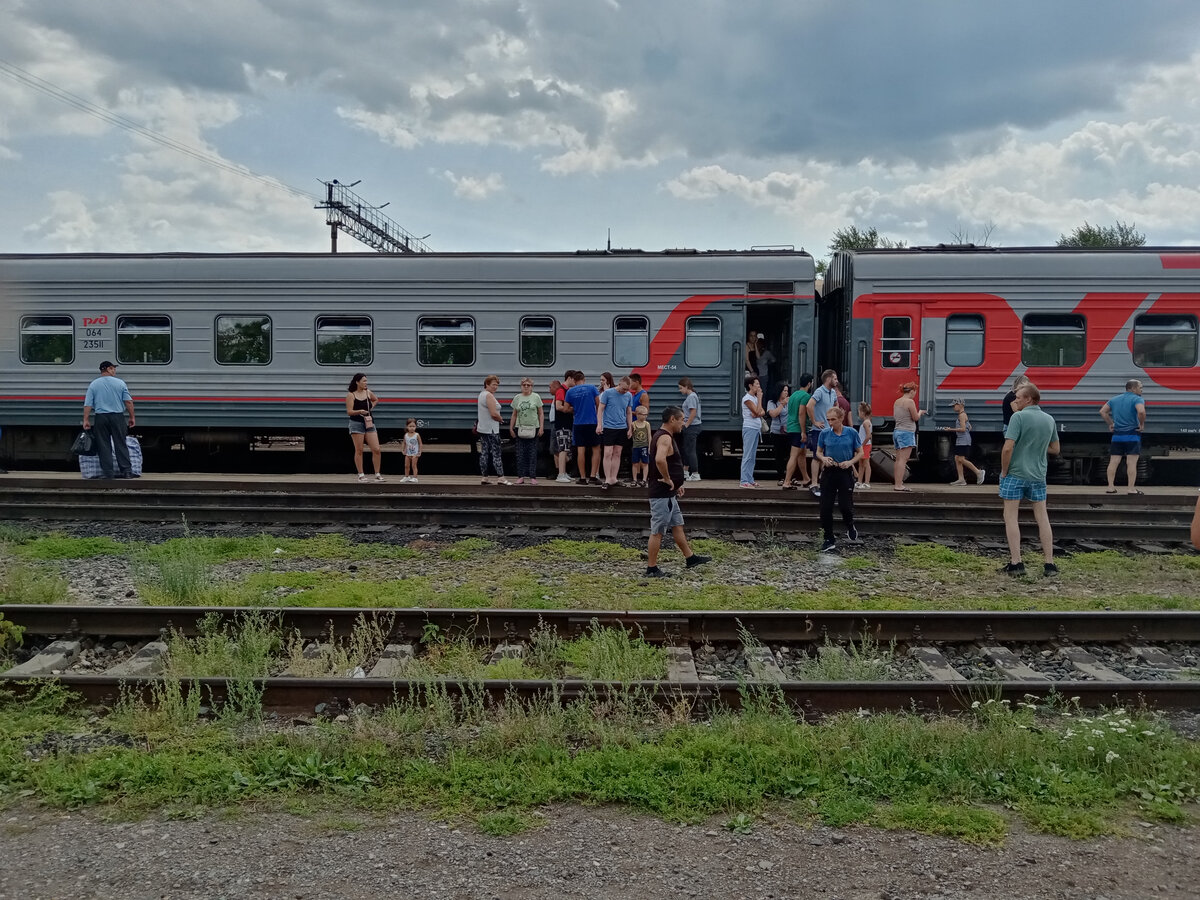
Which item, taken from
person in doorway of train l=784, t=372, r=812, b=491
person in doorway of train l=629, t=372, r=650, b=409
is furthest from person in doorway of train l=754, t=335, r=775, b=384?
person in doorway of train l=629, t=372, r=650, b=409

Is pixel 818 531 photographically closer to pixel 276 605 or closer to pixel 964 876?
pixel 276 605

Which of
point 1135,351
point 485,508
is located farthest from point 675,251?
point 1135,351

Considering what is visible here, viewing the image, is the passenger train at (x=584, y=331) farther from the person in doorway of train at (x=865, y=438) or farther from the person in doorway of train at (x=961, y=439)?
the person in doorway of train at (x=865, y=438)

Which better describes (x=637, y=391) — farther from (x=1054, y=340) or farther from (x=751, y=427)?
(x=1054, y=340)

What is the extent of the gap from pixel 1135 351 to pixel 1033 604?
30.7 ft

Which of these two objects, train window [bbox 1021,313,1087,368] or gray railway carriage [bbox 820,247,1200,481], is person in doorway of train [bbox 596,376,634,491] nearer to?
gray railway carriage [bbox 820,247,1200,481]

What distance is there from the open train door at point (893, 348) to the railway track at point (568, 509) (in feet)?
8.66

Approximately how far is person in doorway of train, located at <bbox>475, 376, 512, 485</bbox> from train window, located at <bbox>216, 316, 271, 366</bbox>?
455cm

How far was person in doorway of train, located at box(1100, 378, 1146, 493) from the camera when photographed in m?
13.3

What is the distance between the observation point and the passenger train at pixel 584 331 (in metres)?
15.0

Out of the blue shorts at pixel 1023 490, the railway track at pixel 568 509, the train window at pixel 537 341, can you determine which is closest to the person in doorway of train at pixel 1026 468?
the blue shorts at pixel 1023 490

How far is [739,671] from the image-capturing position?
6008mm

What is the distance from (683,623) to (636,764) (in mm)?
2052

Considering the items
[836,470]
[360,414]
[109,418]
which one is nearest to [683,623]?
[836,470]
